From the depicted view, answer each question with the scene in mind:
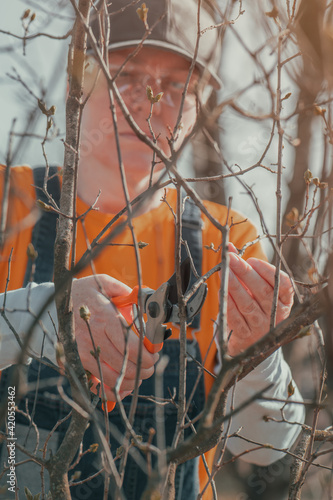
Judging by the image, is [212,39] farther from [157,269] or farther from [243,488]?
[243,488]

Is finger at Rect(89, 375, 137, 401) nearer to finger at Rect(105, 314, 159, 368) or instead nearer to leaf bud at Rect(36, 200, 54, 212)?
finger at Rect(105, 314, 159, 368)

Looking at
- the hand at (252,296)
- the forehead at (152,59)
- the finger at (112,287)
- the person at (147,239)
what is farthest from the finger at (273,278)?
the forehead at (152,59)

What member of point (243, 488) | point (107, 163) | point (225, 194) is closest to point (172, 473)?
point (107, 163)

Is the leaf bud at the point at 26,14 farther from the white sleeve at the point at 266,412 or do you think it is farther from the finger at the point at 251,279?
the white sleeve at the point at 266,412

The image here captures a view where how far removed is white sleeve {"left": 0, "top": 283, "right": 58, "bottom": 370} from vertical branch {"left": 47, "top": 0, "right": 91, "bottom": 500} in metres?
0.17

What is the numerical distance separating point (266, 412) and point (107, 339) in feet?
2.65

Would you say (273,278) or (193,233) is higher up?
(193,233)

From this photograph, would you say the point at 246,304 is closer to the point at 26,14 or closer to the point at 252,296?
the point at 252,296

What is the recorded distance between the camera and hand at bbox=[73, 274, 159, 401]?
4.22 feet

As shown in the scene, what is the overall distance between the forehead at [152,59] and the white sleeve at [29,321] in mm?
1089

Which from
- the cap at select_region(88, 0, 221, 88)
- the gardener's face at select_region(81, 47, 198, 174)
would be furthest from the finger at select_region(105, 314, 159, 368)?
the cap at select_region(88, 0, 221, 88)

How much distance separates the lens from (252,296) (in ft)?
4.87

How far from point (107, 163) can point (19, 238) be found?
1.55ft

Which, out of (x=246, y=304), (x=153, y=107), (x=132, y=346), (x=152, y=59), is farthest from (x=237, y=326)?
(x=152, y=59)
